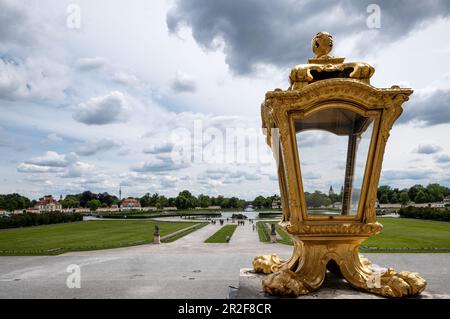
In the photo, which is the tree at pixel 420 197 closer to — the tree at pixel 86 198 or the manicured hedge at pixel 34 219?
the manicured hedge at pixel 34 219

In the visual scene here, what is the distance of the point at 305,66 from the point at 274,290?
10.1 feet

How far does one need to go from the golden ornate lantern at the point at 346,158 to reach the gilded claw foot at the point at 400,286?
0.5 inches

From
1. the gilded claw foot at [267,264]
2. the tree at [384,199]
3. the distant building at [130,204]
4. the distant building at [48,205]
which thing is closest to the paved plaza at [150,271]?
the gilded claw foot at [267,264]

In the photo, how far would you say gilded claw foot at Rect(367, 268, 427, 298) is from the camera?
15.1 feet

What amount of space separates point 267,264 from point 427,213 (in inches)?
2667

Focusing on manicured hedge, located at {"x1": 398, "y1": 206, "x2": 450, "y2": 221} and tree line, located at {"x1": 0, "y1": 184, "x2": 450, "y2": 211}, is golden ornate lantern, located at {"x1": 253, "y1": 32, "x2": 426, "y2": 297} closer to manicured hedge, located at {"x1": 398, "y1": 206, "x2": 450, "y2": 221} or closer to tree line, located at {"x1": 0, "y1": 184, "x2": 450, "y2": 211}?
manicured hedge, located at {"x1": 398, "y1": 206, "x2": 450, "y2": 221}

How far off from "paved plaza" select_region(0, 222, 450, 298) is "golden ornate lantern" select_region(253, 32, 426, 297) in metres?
11.9

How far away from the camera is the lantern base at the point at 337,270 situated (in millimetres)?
4672

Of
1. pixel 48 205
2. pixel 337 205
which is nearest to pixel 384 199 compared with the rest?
pixel 48 205

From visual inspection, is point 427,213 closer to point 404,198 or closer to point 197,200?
point 404,198

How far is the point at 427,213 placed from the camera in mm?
64000
